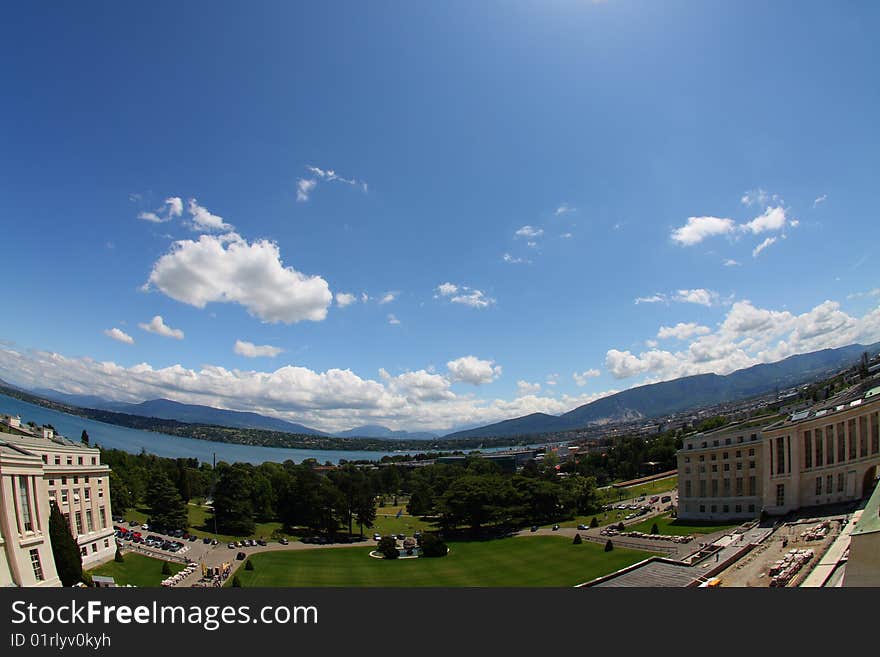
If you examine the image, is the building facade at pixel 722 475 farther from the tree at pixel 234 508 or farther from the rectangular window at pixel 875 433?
the tree at pixel 234 508

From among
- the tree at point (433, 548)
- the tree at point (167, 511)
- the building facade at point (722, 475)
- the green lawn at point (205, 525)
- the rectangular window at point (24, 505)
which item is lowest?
the green lawn at point (205, 525)

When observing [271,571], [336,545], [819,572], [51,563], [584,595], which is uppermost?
[584,595]

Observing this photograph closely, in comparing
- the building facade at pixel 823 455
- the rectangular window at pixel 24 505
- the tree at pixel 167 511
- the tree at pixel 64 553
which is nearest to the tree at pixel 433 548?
the tree at pixel 64 553

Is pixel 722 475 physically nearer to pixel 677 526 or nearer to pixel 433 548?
pixel 677 526

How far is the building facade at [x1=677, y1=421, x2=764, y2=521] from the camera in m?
36.8

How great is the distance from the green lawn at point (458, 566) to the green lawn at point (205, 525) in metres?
9.62

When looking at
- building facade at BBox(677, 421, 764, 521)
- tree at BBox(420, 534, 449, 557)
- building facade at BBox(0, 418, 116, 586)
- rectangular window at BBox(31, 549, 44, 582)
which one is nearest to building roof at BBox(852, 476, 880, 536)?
building facade at BBox(677, 421, 764, 521)

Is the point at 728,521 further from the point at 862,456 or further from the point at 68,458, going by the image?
the point at 68,458

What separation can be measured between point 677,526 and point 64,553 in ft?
136

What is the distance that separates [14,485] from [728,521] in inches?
1828

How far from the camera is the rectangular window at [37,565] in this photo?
22.9 metres

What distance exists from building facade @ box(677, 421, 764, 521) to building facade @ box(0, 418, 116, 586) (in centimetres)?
4496

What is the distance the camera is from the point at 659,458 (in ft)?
237

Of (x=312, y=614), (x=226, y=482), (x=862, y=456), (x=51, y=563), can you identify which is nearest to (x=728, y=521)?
(x=862, y=456)
